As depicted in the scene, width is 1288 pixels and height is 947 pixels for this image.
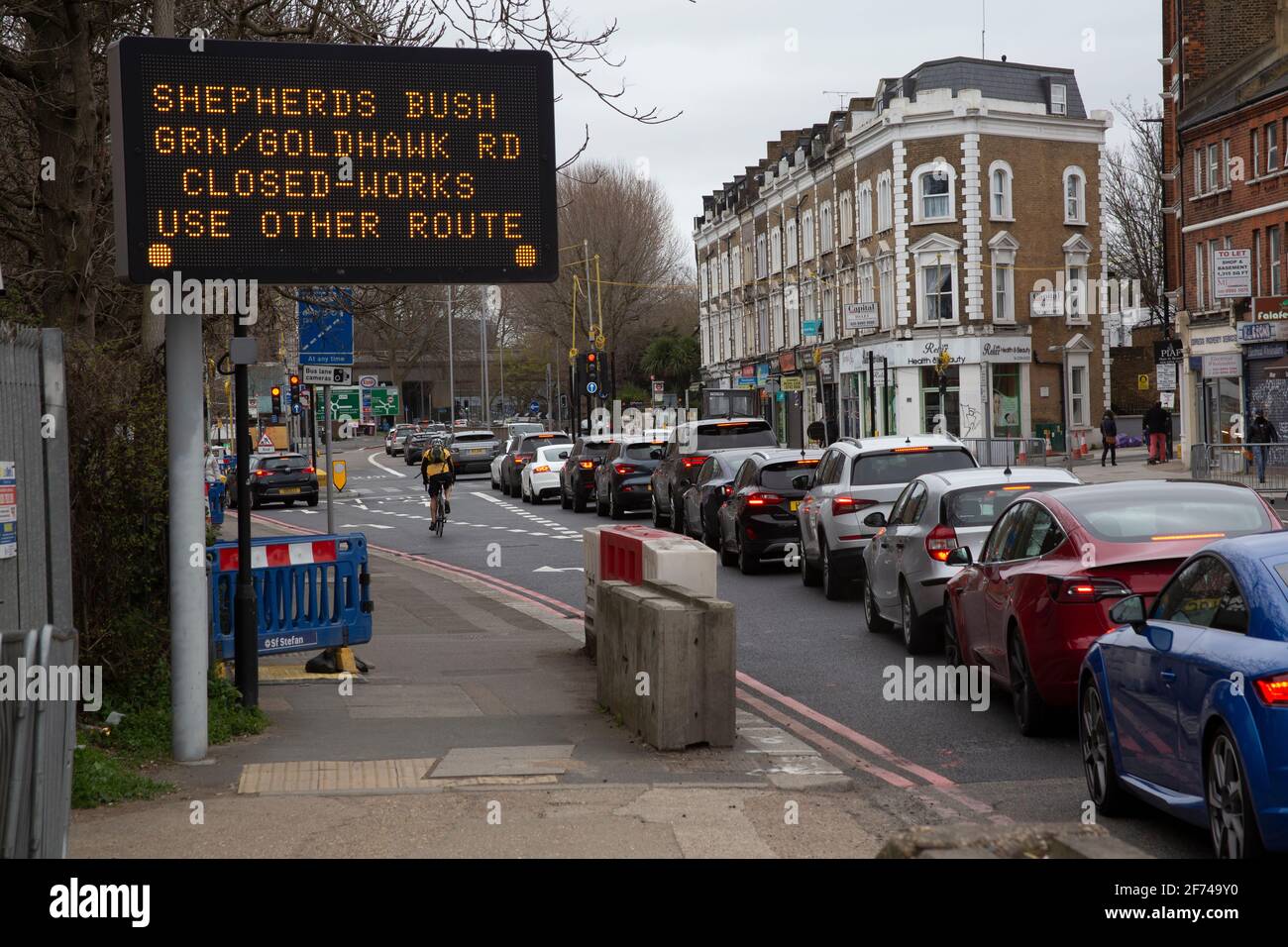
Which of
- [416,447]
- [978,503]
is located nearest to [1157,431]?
[978,503]

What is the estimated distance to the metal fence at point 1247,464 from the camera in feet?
104

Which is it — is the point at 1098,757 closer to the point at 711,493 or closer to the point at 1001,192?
the point at 711,493

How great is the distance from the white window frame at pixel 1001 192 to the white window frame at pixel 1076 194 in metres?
2.65

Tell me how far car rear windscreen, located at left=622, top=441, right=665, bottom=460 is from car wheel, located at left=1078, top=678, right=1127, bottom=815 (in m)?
26.0

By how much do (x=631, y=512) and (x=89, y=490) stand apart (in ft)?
84.5

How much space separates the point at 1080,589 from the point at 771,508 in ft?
39.8

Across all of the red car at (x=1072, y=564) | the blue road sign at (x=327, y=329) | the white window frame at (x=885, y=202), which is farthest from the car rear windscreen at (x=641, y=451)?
the white window frame at (x=885, y=202)

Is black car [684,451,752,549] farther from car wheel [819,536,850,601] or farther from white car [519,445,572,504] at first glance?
Answer: white car [519,445,572,504]

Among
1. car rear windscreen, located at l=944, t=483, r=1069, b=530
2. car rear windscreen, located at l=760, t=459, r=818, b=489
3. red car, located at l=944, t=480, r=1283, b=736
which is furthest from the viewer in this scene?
car rear windscreen, located at l=760, t=459, r=818, b=489

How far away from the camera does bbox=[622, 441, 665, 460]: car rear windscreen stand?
112 feet

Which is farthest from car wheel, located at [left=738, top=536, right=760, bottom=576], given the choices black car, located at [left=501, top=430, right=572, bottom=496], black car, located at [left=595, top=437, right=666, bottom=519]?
black car, located at [left=501, top=430, right=572, bottom=496]

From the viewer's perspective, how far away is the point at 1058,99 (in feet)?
197

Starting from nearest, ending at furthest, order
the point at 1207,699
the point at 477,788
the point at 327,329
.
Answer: the point at 1207,699, the point at 477,788, the point at 327,329

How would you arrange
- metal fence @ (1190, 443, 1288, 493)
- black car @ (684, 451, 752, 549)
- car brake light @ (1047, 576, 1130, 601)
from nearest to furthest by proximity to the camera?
car brake light @ (1047, 576, 1130, 601) < black car @ (684, 451, 752, 549) < metal fence @ (1190, 443, 1288, 493)
